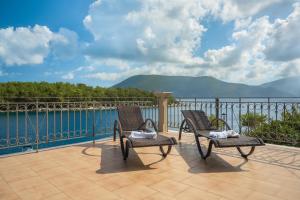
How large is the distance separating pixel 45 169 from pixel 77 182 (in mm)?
846

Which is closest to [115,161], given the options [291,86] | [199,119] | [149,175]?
[149,175]

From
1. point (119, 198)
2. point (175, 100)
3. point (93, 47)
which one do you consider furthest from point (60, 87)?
point (119, 198)

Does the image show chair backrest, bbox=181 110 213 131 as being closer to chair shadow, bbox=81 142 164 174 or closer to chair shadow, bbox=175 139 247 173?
chair shadow, bbox=175 139 247 173

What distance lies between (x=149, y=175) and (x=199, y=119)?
2.42 metres

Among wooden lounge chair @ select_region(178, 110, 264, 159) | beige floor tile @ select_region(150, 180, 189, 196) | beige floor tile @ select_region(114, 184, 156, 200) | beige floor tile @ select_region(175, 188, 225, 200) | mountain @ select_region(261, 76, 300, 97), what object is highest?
mountain @ select_region(261, 76, 300, 97)

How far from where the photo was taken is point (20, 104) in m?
4.37

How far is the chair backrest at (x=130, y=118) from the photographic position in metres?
5.15

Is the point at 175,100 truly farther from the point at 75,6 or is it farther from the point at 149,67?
the point at 149,67

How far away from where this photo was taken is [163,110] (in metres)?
6.76

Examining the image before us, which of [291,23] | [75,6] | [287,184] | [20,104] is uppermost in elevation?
[75,6]

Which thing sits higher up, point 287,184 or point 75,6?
point 75,6

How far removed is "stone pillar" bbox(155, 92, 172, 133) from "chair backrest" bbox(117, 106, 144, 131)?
4.91ft

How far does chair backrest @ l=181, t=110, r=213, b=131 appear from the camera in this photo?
511 centimetres

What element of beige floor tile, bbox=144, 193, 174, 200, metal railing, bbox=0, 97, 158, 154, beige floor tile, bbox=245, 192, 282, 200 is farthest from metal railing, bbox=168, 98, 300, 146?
beige floor tile, bbox=144, 193, 174, 200
